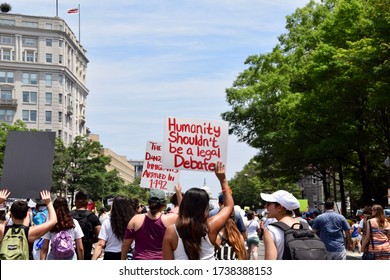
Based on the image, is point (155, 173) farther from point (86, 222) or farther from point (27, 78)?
point (27, 78)

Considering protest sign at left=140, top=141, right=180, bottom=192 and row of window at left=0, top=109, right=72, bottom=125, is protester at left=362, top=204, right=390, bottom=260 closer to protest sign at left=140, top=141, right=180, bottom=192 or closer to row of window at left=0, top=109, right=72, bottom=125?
protest sign at left=140, top=141, right=180, bottom=192

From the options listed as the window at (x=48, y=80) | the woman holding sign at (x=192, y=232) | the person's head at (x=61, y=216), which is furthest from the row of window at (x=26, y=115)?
the woman holding sign at (x=192, y=232)

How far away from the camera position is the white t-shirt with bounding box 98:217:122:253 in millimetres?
9516

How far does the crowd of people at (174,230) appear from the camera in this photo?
5867 mm

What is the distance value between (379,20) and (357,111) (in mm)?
8906

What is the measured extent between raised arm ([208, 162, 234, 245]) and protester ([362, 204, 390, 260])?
497 centimetres

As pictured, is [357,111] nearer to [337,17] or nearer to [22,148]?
[337,17]

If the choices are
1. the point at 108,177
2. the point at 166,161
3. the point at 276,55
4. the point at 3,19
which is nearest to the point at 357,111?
the point at 276,55

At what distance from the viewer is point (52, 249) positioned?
8641mm

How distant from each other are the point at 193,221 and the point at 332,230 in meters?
5.85

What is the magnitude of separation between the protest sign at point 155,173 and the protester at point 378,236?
3.12m

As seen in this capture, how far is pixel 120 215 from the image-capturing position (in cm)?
959

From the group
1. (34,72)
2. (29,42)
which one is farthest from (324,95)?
(29,42)

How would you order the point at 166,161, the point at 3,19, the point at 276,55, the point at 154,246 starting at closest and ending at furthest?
the point at 154,246, the point at 166,161, the point at 276,55, the point at 3,19
